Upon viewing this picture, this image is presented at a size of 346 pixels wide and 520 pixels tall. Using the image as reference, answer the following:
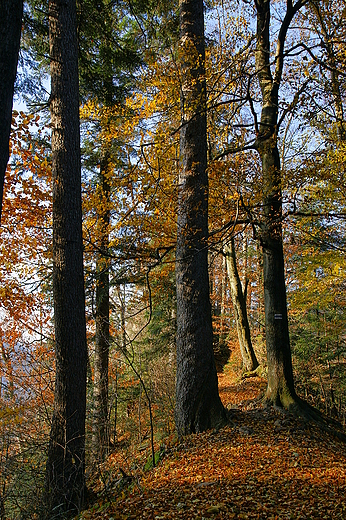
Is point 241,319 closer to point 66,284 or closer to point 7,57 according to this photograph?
point 66,284

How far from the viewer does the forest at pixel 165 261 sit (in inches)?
171

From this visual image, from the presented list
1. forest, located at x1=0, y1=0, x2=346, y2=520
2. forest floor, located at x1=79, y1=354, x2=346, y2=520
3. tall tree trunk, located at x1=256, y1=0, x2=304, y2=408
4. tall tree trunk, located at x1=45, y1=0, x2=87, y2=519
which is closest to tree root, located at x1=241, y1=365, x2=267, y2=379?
forest, located at x1=0, y1=0, x2=346, y2=520

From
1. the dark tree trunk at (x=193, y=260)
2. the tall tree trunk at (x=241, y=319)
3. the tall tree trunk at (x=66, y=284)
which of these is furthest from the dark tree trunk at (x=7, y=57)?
the tall tree trunk at (x=241, y=319)

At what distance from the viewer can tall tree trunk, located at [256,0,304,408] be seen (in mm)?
6734

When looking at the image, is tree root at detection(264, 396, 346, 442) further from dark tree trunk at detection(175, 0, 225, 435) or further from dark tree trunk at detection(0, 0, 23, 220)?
dark tree trunk at detection(0, 0, 23, 220)

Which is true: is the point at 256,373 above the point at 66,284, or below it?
below

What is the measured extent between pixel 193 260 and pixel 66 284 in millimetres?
2295

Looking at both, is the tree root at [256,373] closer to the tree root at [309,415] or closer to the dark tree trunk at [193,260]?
the tree root at [309,415]

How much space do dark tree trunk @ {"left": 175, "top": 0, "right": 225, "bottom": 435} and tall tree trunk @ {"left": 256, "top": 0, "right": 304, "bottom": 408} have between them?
1215 mm

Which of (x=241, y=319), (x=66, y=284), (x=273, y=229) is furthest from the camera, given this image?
(x=241, y=319)

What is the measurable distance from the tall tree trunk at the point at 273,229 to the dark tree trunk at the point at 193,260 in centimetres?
122

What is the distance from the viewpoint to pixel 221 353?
17.2 m

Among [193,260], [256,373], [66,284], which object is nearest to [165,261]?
[193,260]

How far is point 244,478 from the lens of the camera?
4062 mm
